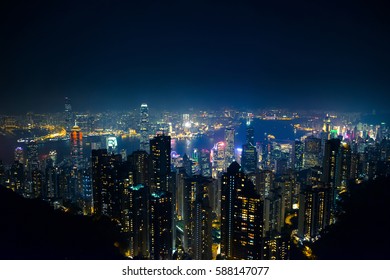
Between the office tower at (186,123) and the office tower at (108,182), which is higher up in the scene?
the office tower at (186,123)

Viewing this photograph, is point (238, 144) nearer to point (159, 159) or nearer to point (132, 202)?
point (159, 159)

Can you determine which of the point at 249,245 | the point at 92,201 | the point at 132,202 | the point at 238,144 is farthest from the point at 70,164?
the point at 249,245

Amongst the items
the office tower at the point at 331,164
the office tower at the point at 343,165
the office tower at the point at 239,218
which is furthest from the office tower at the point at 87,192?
the office tower at the point at 343,165

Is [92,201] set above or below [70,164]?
below

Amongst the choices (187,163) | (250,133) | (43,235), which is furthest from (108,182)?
(43,235)

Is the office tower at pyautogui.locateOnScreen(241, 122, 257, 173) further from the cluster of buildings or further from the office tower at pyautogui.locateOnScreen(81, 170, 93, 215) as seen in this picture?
the office tower at pyautogui.locateOnScreen(81, 170, 93, 215)

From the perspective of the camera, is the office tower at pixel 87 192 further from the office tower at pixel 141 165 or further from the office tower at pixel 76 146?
the office tower at pixel 141 165

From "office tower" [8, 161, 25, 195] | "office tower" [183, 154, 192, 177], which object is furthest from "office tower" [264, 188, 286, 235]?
"office tower" [8, 161, 25, 195]
